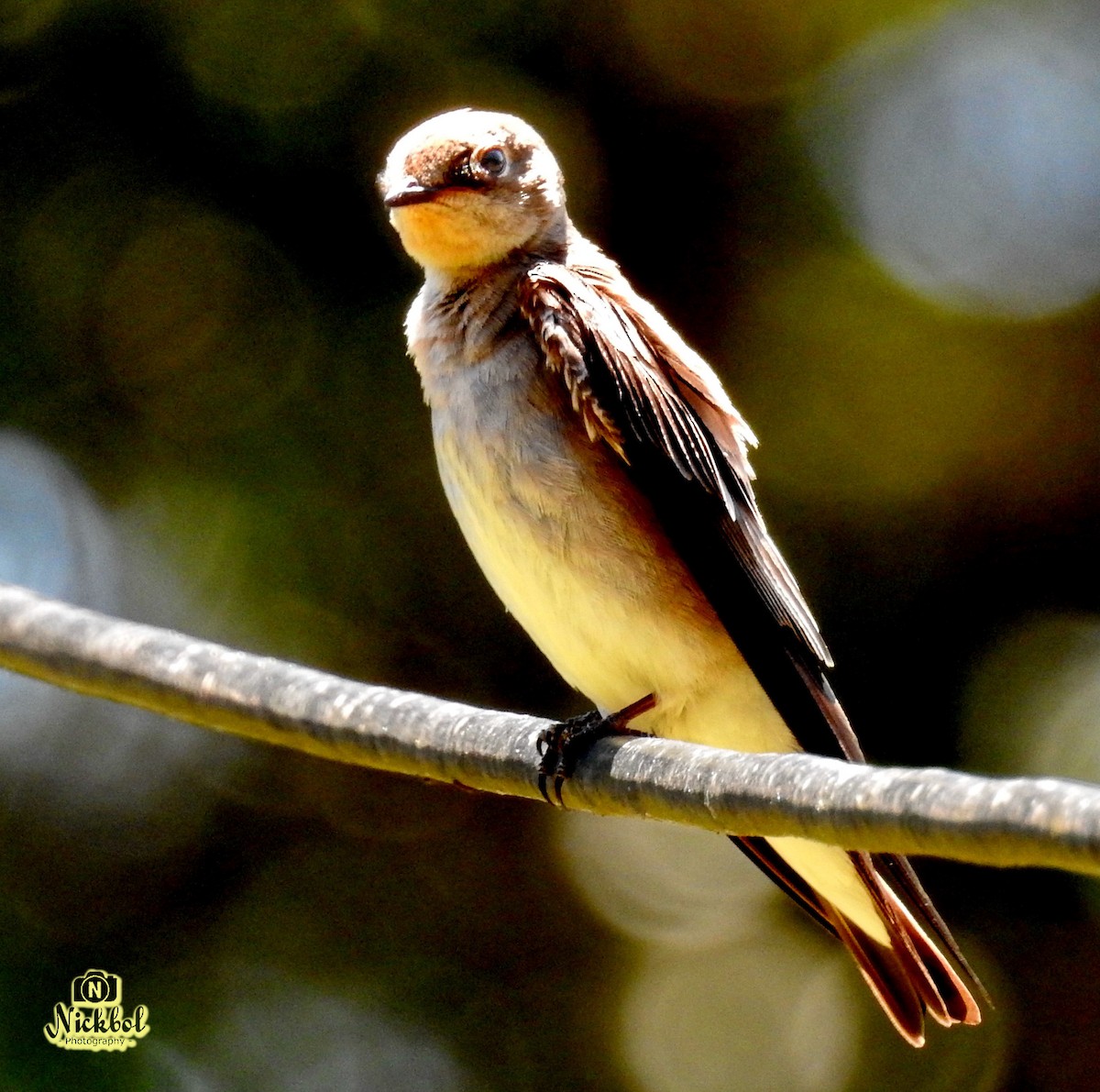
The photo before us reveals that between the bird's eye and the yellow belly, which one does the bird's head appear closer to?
the bird's eye

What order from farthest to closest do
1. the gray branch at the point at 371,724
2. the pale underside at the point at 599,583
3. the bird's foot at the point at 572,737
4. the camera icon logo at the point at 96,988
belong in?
the camera icon logo at the point at 96,988 → the pale underside at the point at 599,583 → the bird's foot at the point at 572,737 → the gray branch at the point at 371,724

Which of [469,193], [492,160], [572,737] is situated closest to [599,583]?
[572,737]

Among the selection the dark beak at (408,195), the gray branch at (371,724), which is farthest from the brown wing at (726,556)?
the gray branch at (371,724)

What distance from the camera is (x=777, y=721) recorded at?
3527 mm

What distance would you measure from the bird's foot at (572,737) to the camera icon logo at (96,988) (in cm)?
172

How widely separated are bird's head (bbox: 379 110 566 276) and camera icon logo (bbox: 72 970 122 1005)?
6.74 feet

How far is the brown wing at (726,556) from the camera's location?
334 cm

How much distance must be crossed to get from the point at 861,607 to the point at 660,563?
1529 mm

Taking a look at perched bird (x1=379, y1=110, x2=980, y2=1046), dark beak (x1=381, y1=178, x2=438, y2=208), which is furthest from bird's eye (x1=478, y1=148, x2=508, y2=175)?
perched bird (x1=379, y1=110, x2=980, y2=1046)

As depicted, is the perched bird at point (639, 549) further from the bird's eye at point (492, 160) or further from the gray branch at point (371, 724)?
the gray branch at point (371, 724)

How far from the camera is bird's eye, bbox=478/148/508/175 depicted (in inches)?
155

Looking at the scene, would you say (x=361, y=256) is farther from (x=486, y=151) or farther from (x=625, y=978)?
(x=625, y=978)

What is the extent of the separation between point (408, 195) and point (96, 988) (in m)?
2.22

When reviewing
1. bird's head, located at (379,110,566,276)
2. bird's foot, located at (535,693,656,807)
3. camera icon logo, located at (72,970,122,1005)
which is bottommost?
camera icon logo, located at (72,970,122,1005)
